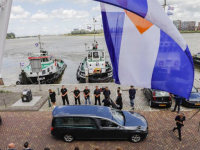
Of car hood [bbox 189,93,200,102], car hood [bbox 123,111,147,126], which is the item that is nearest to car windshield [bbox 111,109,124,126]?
car hood [bbox 123,111,147,126]

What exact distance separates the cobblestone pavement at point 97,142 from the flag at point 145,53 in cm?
399

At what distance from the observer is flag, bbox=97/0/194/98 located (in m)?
4.50

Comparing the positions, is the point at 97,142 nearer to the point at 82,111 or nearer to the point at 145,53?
the point at 82,111

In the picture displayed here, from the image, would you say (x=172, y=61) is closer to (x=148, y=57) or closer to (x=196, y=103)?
(x=148, y=57)

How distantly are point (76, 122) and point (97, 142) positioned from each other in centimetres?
141

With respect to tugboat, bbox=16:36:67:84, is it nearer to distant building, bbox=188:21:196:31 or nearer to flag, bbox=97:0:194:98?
flag, bbox=97:0:194:98

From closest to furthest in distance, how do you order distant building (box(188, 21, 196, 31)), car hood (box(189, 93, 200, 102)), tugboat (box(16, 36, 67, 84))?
car hood (box(189, 93, 200, 102))
tugboat (box(16, 36, 67, 84))
distant building (box(188, 21, 196, 31))

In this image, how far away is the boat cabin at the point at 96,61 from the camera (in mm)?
21453

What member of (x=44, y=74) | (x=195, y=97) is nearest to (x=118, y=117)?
(x=195, y=97)

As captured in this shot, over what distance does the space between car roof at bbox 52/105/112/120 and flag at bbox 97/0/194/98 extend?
323 centimetres

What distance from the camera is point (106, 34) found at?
4.71 metres

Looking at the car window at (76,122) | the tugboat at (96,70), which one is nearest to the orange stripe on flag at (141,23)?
the car window at (76,122)

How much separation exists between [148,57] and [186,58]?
0.98 metres

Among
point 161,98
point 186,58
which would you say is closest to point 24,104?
point 161,98
